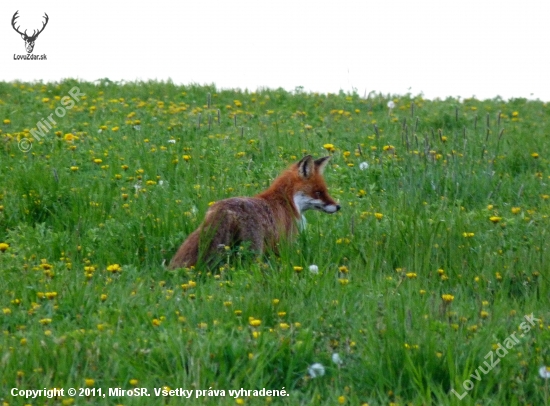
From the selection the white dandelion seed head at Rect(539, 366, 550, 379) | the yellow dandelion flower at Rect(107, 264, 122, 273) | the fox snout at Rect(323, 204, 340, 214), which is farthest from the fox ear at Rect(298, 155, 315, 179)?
the white dandelion seed head at Rect(539, 366, 550, 379)

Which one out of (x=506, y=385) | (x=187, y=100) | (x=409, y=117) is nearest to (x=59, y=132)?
(x=187, y=100)

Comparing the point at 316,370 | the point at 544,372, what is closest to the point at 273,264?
the point at 316,370

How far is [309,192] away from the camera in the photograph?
7.55m

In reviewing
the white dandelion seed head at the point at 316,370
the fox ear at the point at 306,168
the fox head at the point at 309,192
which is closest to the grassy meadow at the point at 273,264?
the white dandelion seed head at the point at 316,370

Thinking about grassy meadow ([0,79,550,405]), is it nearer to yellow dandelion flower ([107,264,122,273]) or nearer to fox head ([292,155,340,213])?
yellow dandelion flower ([107,264,122,273])

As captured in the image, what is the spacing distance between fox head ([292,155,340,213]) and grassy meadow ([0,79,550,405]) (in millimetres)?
152

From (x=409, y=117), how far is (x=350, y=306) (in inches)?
245

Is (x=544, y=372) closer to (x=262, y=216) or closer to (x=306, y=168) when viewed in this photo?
(x=262, y=216)

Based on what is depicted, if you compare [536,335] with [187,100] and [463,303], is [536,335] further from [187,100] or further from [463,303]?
[187,100]

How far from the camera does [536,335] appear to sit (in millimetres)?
5020

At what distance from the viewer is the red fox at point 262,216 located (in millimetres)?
6266

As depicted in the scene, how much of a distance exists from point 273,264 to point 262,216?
20.4 inches

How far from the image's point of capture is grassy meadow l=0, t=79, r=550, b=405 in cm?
459

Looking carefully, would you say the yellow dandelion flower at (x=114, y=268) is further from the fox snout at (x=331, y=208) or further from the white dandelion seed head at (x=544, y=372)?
the white dandelion seed head at (x=544, y=372)
